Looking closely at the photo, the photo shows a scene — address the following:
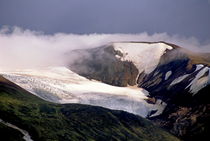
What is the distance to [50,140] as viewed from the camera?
533ft

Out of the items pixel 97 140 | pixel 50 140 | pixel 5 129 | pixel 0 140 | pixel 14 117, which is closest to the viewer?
pixel 0 140

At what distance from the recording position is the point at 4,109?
595 feet

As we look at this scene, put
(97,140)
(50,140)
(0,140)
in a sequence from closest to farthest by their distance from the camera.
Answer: (0,140) → (50,140) → (97,140)

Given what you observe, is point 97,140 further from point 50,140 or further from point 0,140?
point 0,140

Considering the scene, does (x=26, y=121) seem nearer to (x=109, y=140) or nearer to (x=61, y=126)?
(x=61, y=126)

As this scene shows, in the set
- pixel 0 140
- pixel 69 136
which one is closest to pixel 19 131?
pixel 0 140

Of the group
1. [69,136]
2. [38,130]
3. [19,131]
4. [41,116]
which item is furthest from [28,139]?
[41,116]

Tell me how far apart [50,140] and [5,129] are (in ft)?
70.1

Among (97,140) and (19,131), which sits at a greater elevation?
(19,131)

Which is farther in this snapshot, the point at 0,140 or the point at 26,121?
the point at 26,121

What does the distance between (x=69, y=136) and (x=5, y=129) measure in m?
39.7

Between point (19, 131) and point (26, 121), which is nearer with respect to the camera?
point (19, 131)

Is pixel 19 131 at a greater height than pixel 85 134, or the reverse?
pixel 19 131

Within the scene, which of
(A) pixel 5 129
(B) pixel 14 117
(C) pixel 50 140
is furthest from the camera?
(B) pixel 14 117
